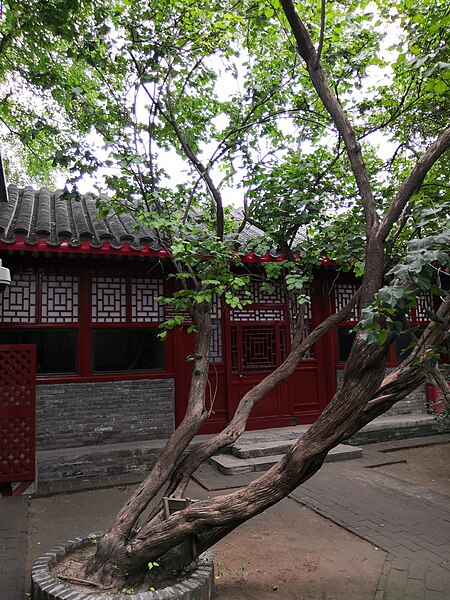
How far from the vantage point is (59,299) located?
697 cm

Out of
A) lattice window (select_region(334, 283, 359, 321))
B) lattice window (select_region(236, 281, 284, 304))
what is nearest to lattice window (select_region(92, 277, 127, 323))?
lattice window (select_region(236, 281, 284, 304))

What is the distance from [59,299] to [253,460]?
3.67 m

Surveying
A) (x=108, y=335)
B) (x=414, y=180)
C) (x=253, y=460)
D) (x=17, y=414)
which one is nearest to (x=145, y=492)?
(x=414, y=180)

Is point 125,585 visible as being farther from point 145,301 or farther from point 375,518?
point 145,301

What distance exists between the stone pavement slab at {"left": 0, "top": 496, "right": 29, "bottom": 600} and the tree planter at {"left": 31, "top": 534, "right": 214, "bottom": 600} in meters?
0.38

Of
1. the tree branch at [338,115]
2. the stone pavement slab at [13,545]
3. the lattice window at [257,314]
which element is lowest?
the stone pavement slab at [13,545]

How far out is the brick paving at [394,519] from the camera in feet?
11.9

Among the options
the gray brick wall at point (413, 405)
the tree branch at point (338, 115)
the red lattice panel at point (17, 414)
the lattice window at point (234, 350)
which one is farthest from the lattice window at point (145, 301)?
the gray brick wall at point (413, 405)

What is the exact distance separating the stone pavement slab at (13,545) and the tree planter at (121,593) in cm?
38

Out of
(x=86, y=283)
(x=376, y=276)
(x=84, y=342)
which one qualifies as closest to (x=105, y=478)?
(x=84, y=342)

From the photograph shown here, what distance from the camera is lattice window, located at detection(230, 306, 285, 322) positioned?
8.20 meters

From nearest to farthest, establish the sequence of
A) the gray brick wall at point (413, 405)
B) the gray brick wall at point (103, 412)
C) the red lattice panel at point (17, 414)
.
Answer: the red lattice panel at point (17, 414)
the gray brick wall at point (103, 412)
the gray brick wall at point (413, 405)

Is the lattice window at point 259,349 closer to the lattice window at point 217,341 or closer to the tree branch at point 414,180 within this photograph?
the lattice window at point 217,341

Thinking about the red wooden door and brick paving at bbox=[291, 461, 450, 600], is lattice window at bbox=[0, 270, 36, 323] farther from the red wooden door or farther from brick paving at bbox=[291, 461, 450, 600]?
brick paving at bbox=[291, 461, 450, 600]
